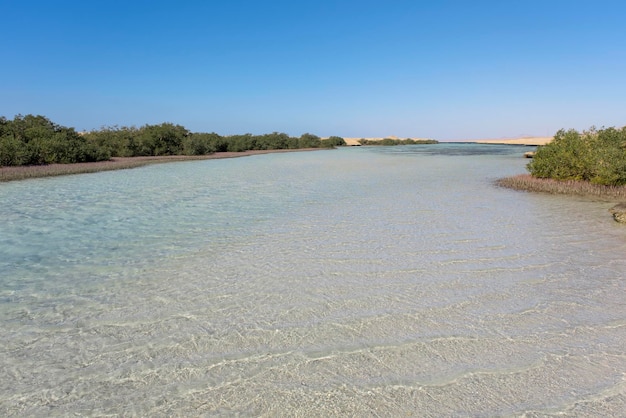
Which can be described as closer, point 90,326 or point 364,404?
point 364,404

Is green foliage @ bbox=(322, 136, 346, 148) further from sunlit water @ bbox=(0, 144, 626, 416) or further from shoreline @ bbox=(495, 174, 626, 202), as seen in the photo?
sunlit water @ bbox=(0, 144, 626, 416)

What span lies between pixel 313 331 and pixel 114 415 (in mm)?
2269

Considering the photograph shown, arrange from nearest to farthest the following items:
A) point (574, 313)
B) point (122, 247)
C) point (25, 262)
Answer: point (574, 313), point (25, 262), point (122, 247)

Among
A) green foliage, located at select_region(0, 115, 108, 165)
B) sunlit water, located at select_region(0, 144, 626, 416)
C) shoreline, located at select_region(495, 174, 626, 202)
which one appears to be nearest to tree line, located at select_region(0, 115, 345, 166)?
green foliage, located at select_region(0, 115, 108, 165)

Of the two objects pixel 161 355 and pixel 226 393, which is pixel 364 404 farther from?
pixel 161 355

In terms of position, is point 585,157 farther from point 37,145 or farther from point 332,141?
point 332,141

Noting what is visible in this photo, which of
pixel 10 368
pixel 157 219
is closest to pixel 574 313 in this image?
pixel 10 368

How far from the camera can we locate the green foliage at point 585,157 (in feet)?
58.1

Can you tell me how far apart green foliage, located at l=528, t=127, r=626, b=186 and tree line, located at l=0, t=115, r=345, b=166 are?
3829cm

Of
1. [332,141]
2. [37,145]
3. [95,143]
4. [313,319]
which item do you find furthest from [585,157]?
[332,141]

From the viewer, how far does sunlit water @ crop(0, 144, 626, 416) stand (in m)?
3.46

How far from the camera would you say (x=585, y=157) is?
1920 centimetres

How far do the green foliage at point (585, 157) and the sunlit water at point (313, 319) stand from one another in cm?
873

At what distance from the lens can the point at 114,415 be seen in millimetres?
3205
